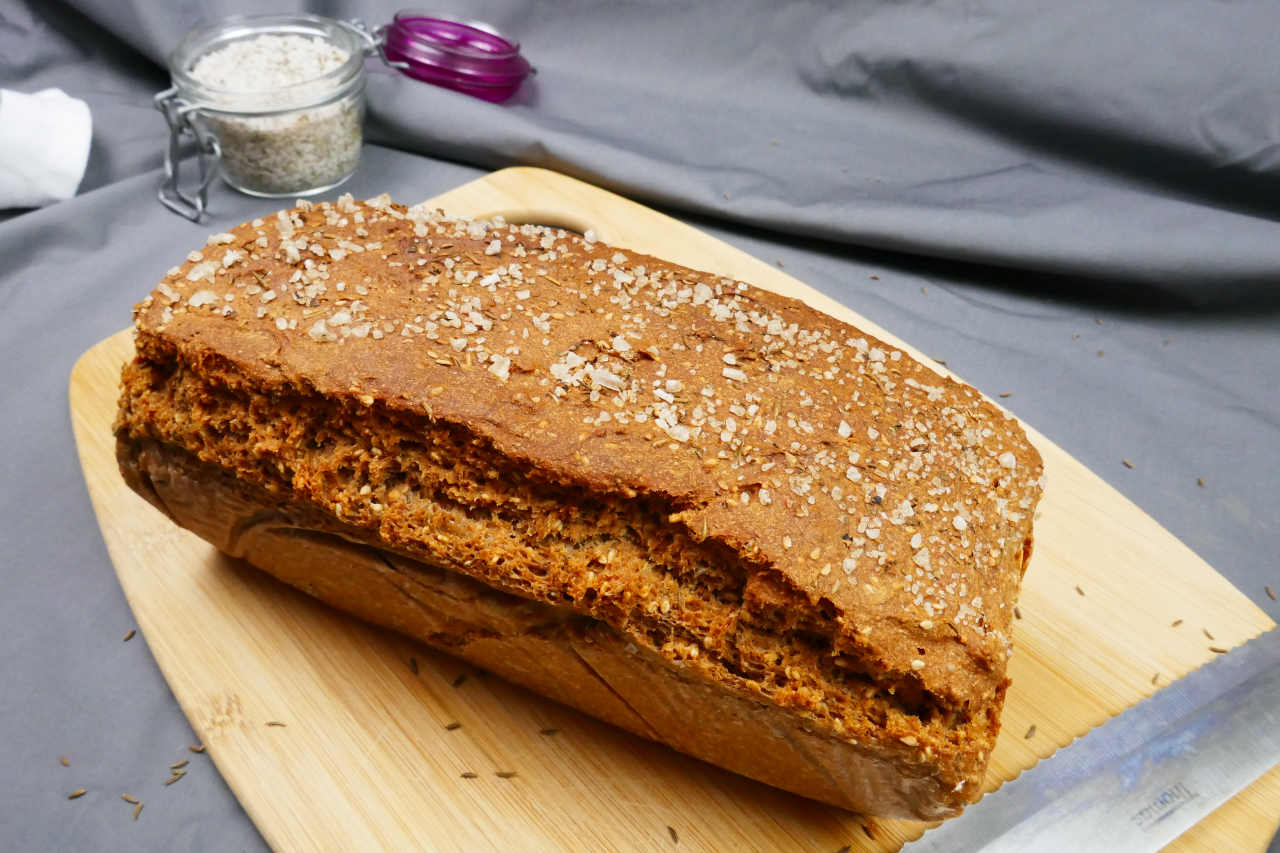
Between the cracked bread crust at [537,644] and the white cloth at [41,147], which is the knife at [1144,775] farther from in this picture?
the white cloth at [41,147]

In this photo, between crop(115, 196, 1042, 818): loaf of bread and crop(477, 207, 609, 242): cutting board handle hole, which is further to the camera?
crop(477, 207, 609, 242): cutting board handle hole

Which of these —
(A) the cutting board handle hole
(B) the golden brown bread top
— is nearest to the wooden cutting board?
(B) the golden brown bread top

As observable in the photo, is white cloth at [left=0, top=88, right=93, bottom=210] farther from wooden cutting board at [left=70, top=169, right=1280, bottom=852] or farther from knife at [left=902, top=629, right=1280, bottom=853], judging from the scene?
knife at [left=902, top=629, right=1280, bottom=853]

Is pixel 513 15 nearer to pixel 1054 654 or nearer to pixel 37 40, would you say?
pixel 37 40

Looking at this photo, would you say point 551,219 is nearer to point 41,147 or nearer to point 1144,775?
point 41,147

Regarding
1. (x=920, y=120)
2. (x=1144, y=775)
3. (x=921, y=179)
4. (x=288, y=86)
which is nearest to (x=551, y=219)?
(x=288, y=86)
